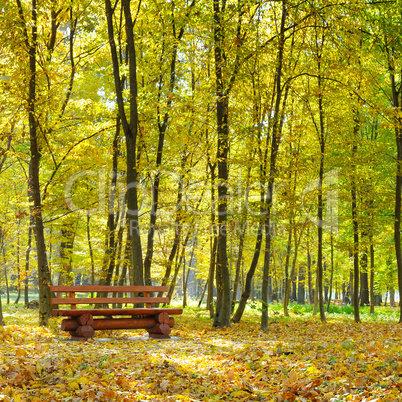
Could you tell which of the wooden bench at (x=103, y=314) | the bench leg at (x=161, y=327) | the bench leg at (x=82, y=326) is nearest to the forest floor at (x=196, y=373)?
the bench leg at (x=82, y=326)

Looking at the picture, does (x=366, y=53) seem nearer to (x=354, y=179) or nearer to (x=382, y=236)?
(x=354, y=179)

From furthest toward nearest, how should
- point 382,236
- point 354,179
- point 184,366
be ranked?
Answer: point 382,236, point 354,179, point 184,366

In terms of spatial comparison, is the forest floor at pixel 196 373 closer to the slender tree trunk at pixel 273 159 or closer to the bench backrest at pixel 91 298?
the bench backrest at pixel 91 298

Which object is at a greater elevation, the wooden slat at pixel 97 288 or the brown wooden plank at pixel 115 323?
the wooden slat at pixel 97 288

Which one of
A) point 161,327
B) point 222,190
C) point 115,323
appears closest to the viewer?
point 115,323

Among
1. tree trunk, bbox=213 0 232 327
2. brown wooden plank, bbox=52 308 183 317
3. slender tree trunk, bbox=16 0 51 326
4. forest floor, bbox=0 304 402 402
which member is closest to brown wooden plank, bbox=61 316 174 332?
brown wooden plank, bbox=52 308 183 317

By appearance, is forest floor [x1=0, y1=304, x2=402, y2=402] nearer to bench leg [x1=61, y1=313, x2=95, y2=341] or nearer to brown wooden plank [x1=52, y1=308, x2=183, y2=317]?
bench leg [x1=61, y1=313, x2=95, y2=341]

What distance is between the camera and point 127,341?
8195 mm

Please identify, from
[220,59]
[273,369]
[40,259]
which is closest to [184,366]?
→ [273,369]

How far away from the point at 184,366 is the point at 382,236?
15.7 metres

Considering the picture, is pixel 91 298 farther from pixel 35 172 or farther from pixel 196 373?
pixel 35 172

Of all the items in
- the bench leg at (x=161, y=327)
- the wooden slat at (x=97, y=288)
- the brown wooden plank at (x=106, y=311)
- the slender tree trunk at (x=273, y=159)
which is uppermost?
the slender tree trunk at (x=273, y=159)

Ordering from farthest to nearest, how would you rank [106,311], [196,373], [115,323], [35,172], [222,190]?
[35,172], [222,190], [115,323], [106,311], [196,373]

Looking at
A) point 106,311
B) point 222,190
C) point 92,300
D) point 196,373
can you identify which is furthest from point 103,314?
point 222,190
